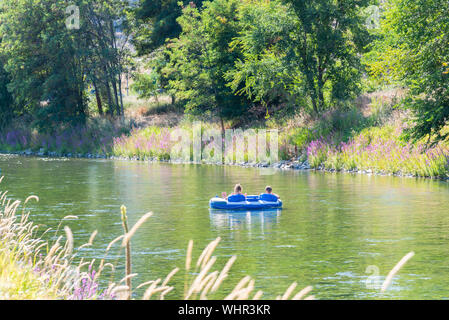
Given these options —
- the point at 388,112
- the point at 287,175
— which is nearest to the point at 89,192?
the point at 287,175

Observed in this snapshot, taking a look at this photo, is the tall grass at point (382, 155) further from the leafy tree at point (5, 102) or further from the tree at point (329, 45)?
the leafy tree at point (5, 102)

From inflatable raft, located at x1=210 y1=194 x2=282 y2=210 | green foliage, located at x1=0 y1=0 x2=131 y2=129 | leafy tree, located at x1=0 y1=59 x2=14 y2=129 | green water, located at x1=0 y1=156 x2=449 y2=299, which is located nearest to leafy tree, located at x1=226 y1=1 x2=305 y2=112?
green water, located at x1=0 y1=156 x2=449 y2=299

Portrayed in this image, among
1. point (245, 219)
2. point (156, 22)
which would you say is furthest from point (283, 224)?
point (156, 22)

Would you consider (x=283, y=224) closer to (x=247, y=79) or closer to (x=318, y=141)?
(x=318, y=141)

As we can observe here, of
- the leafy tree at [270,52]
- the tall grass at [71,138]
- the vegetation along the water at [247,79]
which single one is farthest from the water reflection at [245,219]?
the tall grass at [71,138]

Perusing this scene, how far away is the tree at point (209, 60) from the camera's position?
51.3 metres

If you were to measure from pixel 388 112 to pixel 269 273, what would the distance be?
28.6 meters

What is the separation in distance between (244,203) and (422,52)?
9865 mm

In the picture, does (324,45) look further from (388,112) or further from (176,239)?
(176,239)

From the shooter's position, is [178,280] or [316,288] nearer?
[316,288]

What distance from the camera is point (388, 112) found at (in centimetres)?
4059

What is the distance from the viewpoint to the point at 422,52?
27.6 metres

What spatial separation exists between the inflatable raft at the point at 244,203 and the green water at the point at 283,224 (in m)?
0.45

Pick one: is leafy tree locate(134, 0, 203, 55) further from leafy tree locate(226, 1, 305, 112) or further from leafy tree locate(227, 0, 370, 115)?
leafy tree locate(227, 0, 370, 115)
